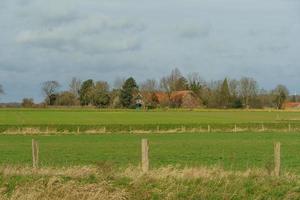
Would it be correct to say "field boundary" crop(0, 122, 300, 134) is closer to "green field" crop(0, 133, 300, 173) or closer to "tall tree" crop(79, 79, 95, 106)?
"green field" crop(0, 133, 300, 173)

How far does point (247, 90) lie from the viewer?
611 ft

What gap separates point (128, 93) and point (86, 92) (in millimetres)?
18974

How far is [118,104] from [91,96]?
405 inches

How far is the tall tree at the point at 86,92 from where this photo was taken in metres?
181

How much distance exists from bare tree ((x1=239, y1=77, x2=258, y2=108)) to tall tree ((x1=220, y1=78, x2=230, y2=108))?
11.6m

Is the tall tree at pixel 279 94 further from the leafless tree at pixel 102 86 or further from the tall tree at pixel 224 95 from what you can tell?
the leafless tree at pixel 102 86

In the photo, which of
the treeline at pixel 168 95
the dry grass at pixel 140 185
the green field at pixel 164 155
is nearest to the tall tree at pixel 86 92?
the treeline at pixel 168 95

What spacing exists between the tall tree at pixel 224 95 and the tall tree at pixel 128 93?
2841 cm

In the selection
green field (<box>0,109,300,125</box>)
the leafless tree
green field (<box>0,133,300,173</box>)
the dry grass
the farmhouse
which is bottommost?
green field (<box>0,133,300,173</box>)

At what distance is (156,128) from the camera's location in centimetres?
6944

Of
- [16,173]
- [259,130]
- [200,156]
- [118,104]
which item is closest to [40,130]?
[259,130]

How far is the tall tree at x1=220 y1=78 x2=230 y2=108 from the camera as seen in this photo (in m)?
171

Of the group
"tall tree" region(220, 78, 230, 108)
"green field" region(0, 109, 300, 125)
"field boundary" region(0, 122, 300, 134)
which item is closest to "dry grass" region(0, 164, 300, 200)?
"field boundary" region(0, 122, 300, 134)

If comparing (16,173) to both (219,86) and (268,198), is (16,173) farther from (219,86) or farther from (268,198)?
(219,86)
